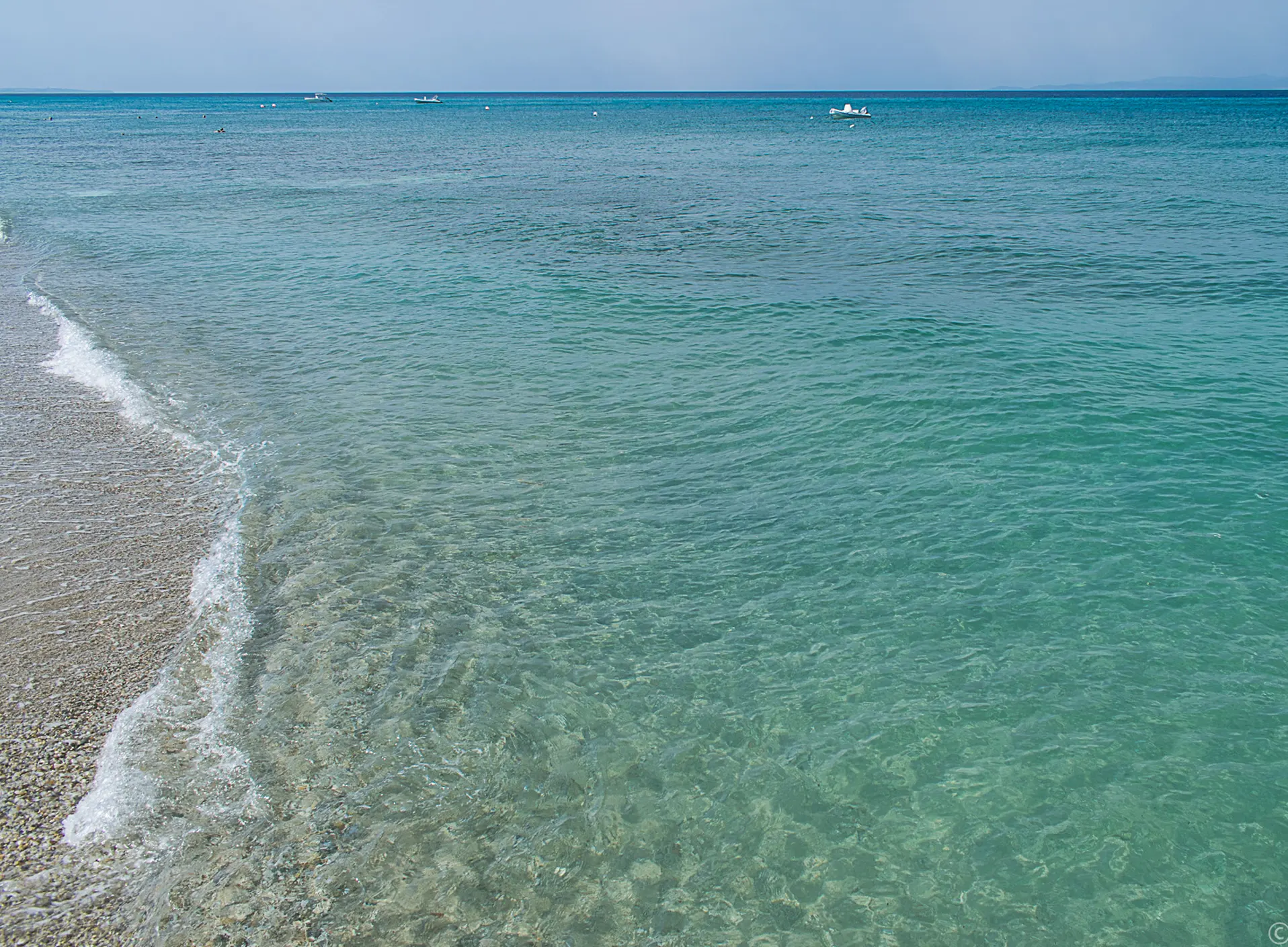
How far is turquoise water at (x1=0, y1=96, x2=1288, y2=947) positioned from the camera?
564cm

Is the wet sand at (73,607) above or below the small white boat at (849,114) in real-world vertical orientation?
below

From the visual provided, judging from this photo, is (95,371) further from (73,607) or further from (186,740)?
(186,740)

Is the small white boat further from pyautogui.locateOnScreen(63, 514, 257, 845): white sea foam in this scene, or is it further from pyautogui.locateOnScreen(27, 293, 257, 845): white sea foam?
pyautogui.locateOnScreen(63, 514, 257, 845): white sea foam

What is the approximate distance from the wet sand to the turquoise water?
12.8 inches

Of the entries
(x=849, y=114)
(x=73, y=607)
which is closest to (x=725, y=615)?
(x=73, y=607)

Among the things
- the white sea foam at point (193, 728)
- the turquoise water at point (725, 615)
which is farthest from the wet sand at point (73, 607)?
the turquoise water at point (725, 615)

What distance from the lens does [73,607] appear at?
8.31 m

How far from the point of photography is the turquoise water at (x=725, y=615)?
5637 mm

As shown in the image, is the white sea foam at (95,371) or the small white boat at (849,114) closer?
the white sea foam at (95,371)

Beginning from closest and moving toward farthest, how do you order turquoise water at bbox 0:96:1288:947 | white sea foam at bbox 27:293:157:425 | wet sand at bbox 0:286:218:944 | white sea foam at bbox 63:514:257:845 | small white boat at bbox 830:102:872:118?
wet sand at bbox 0:286:218:944 < turquoise water at bbox 0:96:1288:947 < white sea foam at bbox 63:514:257:845 < white sea foam at bbox 27:293:157:425 < small white boat at bbox 830:102:872:118

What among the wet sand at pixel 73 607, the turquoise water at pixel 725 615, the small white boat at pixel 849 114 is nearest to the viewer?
the wet sand at pixel 73 607

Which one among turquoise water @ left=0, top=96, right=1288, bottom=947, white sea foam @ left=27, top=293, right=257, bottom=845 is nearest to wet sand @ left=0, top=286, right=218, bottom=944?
white sea foam @ left=27, top=293, right=257, bottom=845

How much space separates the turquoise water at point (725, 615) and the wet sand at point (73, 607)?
0.32 m

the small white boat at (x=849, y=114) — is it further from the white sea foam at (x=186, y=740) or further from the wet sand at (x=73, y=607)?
the white sea foam at (x=186, y=740)
